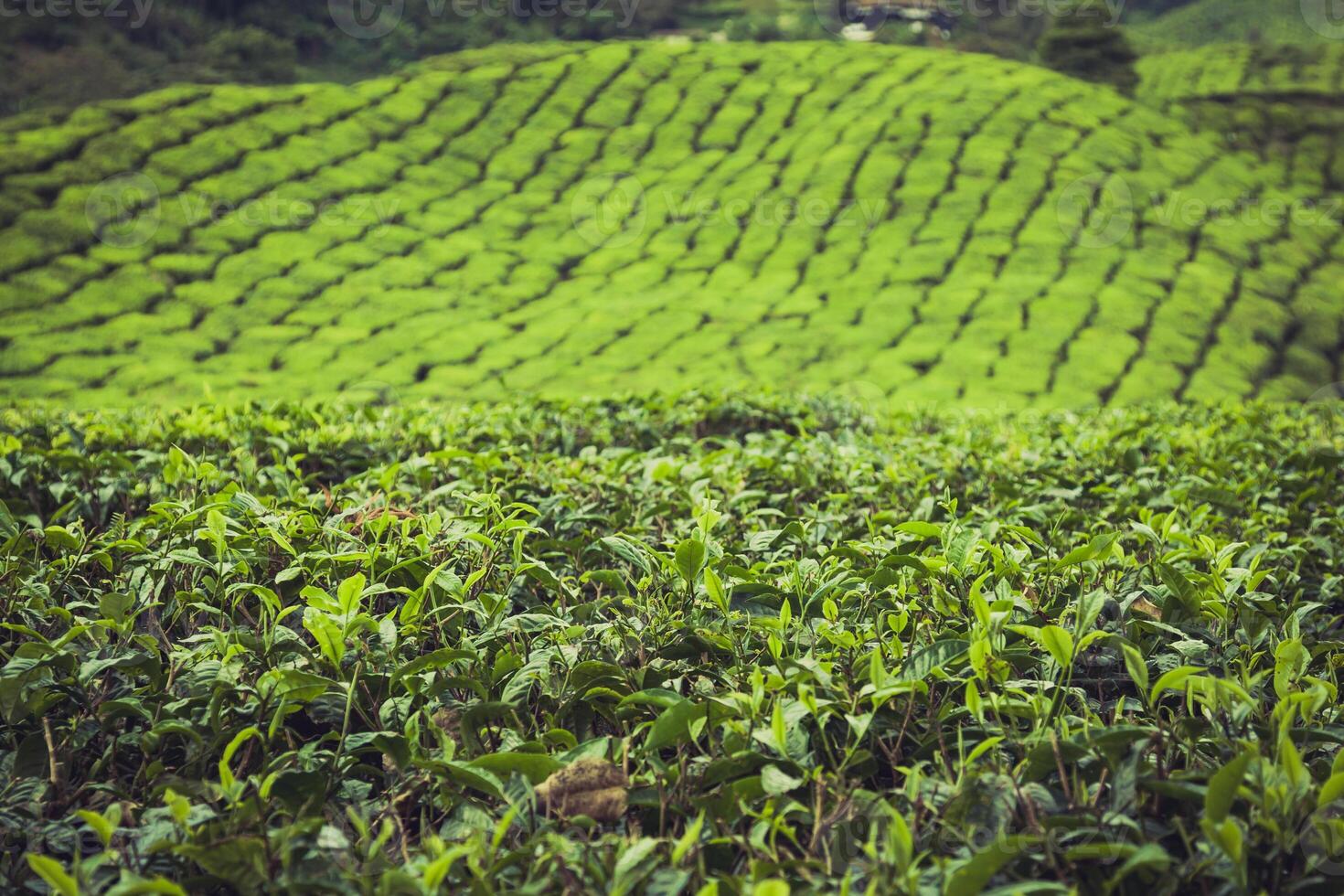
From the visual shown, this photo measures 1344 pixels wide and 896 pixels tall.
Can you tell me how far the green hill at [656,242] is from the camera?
1232 cm

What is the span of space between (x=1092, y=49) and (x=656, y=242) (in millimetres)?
13555

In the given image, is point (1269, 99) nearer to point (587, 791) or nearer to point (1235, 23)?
point (587, 791)

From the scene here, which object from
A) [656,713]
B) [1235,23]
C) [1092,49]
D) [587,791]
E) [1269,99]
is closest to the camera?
[587,791]

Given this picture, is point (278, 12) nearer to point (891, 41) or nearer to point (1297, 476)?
point (891, 41)

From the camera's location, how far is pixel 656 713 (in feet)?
3.88

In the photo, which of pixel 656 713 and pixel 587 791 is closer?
pixel 587 791

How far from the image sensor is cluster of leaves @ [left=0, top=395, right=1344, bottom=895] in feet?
2.98

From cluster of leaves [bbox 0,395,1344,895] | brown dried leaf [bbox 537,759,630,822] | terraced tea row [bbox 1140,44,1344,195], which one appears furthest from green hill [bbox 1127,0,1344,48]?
brown dried leaf [bbox 537,759,630,822]

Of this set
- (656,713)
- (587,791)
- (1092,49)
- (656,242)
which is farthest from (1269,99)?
(587,791)

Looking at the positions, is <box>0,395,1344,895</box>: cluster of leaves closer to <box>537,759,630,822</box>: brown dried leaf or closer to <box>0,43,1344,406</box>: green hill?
<box>537,759,630,822</box>: brown dried leaf

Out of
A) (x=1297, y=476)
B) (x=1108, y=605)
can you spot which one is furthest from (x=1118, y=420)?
(x=1108, y=605)

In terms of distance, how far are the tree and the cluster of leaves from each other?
78.2 ft

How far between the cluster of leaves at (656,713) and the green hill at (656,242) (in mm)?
9795

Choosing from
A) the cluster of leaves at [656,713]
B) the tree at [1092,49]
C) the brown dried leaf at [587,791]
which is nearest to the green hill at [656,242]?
the tree at [1092,49]
